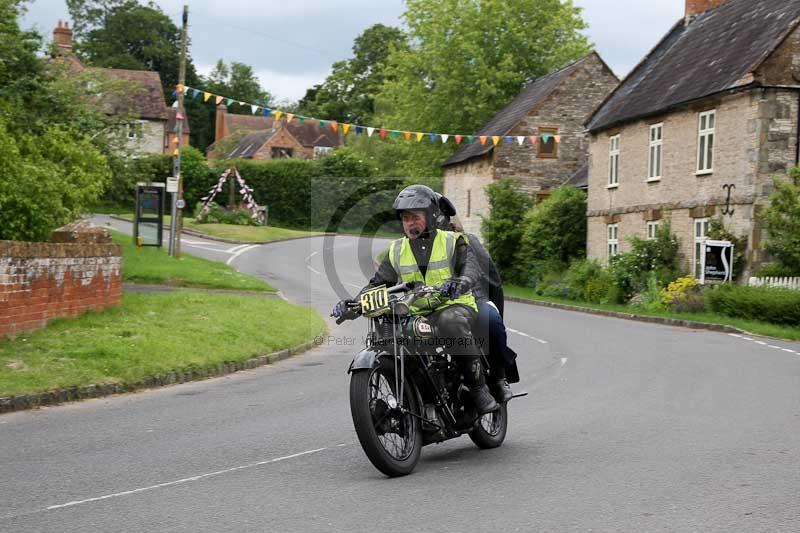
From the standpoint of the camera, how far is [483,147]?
51188 millimetres

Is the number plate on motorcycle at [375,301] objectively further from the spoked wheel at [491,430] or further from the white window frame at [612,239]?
the white window frame at [612,239]

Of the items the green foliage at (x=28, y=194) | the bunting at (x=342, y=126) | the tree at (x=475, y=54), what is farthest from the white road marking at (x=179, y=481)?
the tree at (x=475, y=54)

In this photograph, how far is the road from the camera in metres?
6.04

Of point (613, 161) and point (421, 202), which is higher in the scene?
A: point (613, 161)

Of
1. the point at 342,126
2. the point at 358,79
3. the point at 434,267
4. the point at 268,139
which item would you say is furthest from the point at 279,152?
the point at 434,267

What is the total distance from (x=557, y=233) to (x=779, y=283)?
51.2 ft

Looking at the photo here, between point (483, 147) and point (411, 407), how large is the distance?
44.5 metres

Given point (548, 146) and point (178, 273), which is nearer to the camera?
point (178, 273)

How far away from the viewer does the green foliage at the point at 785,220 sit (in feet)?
82.0

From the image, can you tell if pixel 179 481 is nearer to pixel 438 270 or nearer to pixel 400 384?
pixel 400 384

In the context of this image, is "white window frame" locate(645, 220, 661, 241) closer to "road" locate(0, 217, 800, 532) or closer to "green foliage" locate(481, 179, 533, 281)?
"green foliage" locate(481, 179, 533, 281)

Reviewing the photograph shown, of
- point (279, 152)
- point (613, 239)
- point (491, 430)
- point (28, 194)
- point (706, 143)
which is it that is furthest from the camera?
point (279, 152)

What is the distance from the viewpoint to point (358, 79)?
3925 inches

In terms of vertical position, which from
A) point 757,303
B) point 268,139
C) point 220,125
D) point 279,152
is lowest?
point 757,303
